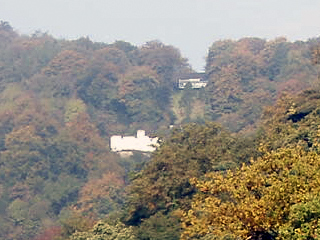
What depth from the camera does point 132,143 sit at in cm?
8475

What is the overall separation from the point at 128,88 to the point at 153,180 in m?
54.2

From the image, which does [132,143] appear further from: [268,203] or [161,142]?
[268,203]

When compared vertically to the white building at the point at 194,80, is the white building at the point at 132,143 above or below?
below

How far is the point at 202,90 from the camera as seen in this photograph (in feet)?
305

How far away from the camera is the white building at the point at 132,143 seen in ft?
275

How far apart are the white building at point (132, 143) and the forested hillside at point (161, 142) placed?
1.31 metres

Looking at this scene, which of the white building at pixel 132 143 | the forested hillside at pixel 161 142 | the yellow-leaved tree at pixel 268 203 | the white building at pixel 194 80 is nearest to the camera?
the yellow-leaved tree at pixel 268 203

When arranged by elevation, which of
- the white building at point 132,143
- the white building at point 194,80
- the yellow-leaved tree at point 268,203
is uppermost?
the yellow-leaved tree at point 268,203

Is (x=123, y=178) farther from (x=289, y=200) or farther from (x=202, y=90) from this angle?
(x=289, y=200)

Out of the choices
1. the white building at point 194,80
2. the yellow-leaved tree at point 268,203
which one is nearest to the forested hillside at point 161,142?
the yellow-leaved tree at point 268,203

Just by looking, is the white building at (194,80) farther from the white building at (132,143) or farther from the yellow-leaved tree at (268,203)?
the yellow-leaved tree at (268,203)

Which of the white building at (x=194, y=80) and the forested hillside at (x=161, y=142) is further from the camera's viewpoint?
the white building at (x=194, y=80)

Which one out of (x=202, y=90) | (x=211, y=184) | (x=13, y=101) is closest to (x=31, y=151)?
(x=13, y=101)

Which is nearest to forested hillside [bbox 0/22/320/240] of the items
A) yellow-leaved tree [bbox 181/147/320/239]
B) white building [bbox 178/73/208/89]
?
yellow-leaved tree [bbox 181/147/320/239]
